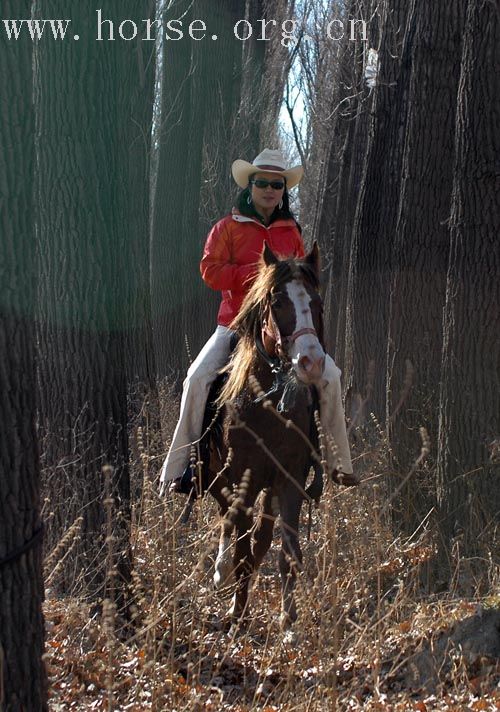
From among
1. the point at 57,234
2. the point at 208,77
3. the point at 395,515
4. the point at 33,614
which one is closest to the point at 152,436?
the point at 395,515

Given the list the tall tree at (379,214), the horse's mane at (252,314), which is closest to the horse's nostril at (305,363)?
the horse's mane at (252,314)

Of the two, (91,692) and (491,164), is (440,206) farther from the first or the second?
(91,692)

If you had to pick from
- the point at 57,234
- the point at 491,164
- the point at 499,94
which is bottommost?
the point at 57,234

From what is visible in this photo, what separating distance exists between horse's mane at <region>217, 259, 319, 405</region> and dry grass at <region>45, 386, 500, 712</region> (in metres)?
1.08

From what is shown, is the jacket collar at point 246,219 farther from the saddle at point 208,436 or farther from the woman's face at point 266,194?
the saddle at point 208,436

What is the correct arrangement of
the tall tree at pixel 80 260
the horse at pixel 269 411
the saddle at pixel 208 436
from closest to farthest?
the horse at pixel 269 411
the tall tree at pixel 80 260
the saddle at pixel 208 436

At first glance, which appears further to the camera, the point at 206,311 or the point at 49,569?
the point at 206,311

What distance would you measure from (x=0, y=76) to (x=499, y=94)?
423 centimetres

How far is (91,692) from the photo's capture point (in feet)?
15.9

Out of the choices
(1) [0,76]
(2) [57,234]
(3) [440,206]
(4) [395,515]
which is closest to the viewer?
(1) [0,76]

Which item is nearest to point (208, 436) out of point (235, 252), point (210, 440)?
point (210, 440)

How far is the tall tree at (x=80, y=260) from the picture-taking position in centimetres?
626

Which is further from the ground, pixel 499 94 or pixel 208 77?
pixel 208 77

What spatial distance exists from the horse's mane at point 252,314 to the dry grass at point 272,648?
108 cm
